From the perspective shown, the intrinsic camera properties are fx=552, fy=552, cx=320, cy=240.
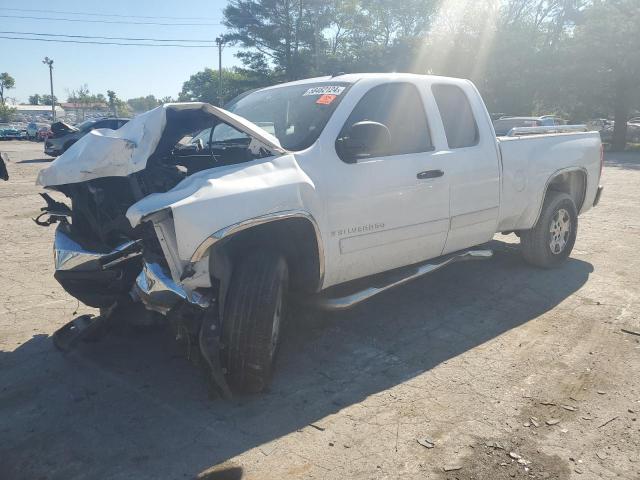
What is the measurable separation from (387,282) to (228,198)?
5.34ft

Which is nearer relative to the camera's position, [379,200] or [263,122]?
[379,200]

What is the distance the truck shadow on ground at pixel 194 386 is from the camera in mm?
2879

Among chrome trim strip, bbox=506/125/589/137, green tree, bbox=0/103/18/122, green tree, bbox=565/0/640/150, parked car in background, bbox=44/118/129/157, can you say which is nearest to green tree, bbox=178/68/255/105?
parked car in background, bbox=44/118/129/157

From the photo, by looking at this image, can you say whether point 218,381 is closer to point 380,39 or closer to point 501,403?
point 501,403

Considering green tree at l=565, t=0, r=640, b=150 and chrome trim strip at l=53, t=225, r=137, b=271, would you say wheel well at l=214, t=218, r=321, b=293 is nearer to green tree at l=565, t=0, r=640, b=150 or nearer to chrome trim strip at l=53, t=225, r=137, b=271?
chrome trim strip at l=53, t=225, r=137, b=271

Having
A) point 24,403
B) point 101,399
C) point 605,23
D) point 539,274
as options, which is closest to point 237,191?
point 101,399

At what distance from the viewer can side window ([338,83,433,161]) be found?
414 cm

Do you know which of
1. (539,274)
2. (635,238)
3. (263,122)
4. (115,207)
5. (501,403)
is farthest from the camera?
(635,238)

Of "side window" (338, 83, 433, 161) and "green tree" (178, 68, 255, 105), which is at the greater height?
"green tree" (178, 68, 255, 105)

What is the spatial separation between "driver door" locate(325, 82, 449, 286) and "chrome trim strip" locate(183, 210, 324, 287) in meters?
0.12

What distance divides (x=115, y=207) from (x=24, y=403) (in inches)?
53.3

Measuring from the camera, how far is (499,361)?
3.90 metres

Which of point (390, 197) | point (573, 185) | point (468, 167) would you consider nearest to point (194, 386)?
point (390, 197)

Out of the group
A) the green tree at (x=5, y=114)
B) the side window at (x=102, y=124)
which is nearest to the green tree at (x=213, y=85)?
the side window at (x=102, y=124)
